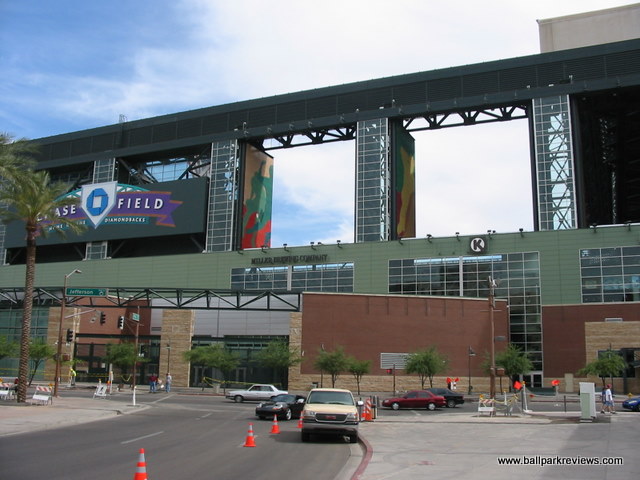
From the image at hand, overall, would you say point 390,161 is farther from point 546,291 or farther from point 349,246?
point 546,291

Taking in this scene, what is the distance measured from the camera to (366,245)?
85812 millimetres

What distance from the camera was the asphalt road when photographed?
15.6m

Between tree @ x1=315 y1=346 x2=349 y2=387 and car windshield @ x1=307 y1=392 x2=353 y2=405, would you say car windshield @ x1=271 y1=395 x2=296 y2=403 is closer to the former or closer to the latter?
car windshield @ x1=307 y1=392 x2=353 y2=405

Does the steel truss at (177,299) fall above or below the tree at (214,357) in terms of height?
above

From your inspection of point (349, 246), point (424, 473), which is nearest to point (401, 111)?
point (349, 246)

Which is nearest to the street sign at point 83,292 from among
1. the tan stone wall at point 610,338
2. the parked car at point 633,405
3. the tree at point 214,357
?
the tree at point 214,357

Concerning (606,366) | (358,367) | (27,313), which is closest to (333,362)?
(358,367)

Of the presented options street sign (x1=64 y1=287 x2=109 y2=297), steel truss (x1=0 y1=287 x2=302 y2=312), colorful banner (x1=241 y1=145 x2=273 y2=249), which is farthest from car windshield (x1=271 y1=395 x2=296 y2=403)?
colorful banner (x1=241 y1=145 x2=273 y2=249)

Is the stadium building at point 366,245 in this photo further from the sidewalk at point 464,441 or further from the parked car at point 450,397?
the sidewalk at point 464,441

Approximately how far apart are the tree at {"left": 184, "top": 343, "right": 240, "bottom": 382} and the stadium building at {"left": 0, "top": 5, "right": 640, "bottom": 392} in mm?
4627

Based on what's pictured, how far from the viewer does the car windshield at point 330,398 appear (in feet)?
80.2

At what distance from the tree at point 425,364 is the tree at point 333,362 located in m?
6.15

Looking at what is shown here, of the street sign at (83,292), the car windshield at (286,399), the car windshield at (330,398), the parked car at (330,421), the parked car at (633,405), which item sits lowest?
the parked car at (633,405)

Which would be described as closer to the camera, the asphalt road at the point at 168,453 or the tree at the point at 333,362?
the asphalt road at the point at 168,453
